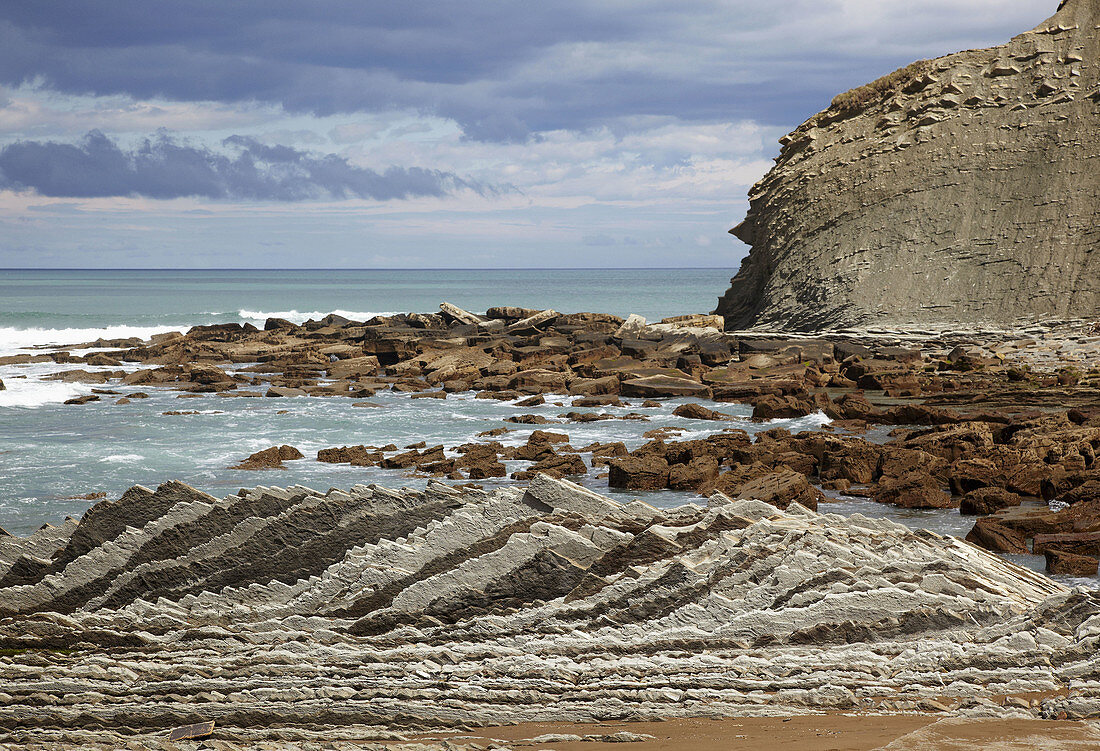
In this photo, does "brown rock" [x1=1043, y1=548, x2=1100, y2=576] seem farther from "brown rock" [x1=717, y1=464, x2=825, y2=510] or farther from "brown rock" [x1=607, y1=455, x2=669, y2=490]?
"brown rock" [x1=607, y1=455, x2=669, y2=490]

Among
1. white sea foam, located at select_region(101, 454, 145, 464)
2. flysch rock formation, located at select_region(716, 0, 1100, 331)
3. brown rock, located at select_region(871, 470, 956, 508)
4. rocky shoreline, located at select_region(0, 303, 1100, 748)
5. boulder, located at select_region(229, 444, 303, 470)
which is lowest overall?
white sea foam, located at select_region(101, 454, 145, 464)

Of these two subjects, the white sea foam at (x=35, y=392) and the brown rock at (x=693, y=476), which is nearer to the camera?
the brown rock at (x=693, y=476)

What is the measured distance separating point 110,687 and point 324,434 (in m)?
15.0

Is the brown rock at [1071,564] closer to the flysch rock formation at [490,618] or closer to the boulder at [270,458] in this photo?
the flysch rock formation at [490,618]

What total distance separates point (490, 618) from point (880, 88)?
141ft

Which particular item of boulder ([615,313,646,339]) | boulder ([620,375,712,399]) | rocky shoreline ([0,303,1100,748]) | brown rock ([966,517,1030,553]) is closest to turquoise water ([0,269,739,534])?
boulder ([620,375,712,399])

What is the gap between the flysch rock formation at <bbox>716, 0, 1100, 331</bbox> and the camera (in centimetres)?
3447

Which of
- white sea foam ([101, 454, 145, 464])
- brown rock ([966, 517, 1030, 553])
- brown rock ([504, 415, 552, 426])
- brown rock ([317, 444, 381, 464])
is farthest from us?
brown rock ([504, 415, 552, 426])

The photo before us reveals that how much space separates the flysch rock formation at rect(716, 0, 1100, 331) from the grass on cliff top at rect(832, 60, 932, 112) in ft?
0.32

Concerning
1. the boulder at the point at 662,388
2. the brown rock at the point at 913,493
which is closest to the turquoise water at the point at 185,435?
the boulder at the point at 662,388

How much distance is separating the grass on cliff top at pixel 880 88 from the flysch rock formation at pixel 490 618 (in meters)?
39.7

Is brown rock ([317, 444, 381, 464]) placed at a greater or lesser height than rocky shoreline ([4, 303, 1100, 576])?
lesser

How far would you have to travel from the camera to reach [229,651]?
17.9 ft

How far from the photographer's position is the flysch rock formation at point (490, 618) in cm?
483
